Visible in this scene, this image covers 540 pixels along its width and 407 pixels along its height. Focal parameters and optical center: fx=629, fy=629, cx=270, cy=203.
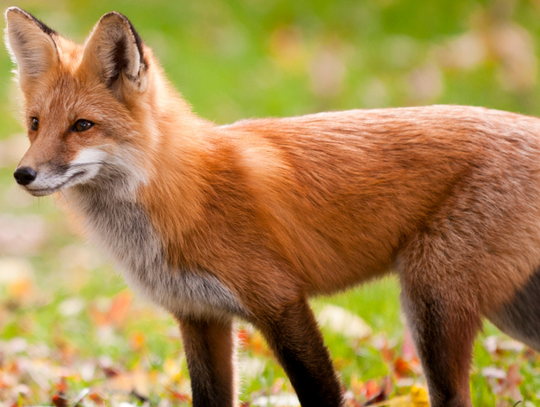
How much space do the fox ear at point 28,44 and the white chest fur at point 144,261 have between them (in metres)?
0.66

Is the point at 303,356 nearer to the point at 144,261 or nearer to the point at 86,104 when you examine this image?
the point at 144,261

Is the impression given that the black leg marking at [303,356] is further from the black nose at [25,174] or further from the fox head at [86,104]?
the black nose at [25,174]

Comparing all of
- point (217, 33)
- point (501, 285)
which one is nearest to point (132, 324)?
point (501, 285)

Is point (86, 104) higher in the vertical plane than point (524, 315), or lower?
higher

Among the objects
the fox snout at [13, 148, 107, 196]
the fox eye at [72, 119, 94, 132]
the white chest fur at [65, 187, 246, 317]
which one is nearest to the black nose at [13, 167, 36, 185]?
the fox snout at [13, 148, 107, 196]

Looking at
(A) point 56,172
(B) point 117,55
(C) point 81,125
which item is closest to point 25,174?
(A) point 56,172

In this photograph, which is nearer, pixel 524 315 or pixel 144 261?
pixel 144 261

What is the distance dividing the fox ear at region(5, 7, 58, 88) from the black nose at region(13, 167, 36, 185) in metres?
0.63

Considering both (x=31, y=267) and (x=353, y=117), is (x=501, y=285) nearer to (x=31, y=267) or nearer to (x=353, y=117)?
(x=353, y=117)

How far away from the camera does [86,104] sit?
3.03 m

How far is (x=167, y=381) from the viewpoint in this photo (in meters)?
4.03

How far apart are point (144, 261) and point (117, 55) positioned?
40.7 inches

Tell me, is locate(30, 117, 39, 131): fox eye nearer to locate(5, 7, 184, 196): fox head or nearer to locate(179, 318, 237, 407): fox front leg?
locate(5, 7, 184, 196): fox head

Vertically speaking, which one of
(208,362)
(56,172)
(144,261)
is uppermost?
(56,172)
